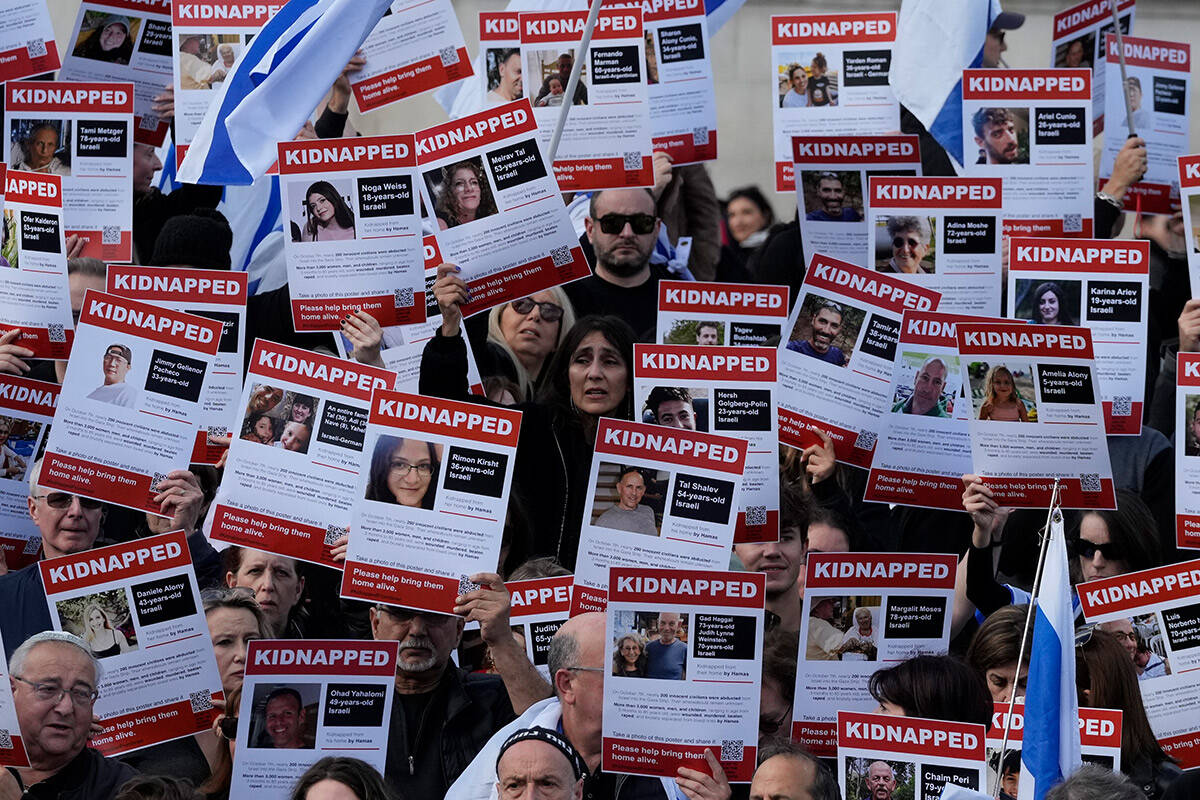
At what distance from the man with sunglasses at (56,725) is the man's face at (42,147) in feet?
8.11

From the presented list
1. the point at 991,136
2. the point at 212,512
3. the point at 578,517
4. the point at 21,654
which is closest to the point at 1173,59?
the point at 991,136

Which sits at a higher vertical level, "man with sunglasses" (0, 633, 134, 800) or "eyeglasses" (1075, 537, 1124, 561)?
"eyeglasses" (1075, 537, 1124, 561)

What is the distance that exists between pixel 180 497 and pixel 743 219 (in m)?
6.33

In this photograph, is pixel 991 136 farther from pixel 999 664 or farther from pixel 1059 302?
pixel 999 664

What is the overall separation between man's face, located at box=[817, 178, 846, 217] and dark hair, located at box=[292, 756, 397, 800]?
3.34 metres

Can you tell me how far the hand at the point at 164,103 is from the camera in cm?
838

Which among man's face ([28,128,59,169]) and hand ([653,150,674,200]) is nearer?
man's face ([28,128,59,169])

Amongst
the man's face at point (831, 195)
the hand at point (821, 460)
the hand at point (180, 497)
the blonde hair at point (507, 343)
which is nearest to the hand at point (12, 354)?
the hand at point (180, 497)

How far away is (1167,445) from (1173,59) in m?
2.17

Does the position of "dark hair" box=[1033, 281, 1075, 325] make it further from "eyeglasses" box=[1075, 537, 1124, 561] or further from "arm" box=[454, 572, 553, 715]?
"arm" box=[454, 572, 553, 715]

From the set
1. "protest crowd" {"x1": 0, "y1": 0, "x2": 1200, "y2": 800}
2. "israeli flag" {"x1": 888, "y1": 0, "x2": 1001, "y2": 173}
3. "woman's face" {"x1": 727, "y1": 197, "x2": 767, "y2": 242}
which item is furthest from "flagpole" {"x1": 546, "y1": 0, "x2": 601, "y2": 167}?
"woman's face" {"x1": 727, "y1": 197, "x2": 767, "y2": 242}

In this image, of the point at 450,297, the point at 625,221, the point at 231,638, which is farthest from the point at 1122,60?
the point at 231,638

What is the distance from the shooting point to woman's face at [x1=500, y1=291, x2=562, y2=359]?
306 inches

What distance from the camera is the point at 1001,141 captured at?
26.3 ft
